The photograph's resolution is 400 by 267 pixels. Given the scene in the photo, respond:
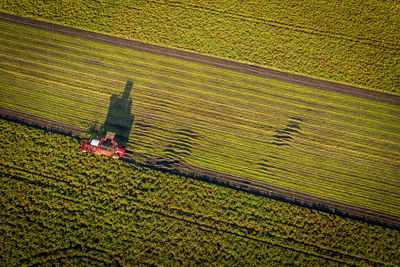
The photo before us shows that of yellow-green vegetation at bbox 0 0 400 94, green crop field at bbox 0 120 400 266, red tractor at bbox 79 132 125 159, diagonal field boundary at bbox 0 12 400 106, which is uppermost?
yellow-green vegetation at bbox 0 0 400 94

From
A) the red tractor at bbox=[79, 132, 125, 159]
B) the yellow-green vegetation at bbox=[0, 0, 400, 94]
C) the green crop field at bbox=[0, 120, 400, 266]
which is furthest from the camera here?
the yellow-green vegetation at bbox=[0, 0, 400, 94]

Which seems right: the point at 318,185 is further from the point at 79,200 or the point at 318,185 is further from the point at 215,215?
the point at 79,200

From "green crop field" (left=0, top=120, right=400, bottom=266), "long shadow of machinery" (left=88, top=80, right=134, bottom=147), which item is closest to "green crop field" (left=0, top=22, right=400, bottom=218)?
"long shadow of machinery" (left=88, top=80, right=134, bottom=147)

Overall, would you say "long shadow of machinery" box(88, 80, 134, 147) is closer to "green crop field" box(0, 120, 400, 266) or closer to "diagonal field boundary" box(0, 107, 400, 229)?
"diagonal field boundary" box(0, 107, 400, 229)

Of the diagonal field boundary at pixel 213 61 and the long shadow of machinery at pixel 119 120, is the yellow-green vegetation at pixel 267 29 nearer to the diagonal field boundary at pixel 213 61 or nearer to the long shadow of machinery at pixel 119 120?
the diagonal field boundary at pixel 213 61

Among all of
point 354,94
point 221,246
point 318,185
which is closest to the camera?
point 221,246

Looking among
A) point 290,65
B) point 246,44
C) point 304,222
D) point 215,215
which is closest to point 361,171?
point 304,222

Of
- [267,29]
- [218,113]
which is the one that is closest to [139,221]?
[218,113]
